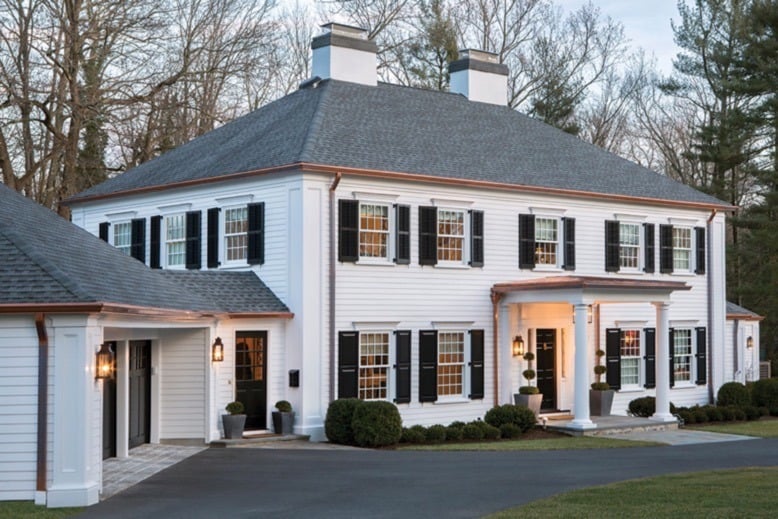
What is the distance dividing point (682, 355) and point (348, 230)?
11.8 m

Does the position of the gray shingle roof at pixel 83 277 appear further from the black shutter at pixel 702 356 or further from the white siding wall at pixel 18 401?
the black shutter at pixel 702 356

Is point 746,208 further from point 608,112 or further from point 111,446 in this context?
point 111,446

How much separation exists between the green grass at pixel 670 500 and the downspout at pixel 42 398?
19.4ft

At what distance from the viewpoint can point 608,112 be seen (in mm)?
53875

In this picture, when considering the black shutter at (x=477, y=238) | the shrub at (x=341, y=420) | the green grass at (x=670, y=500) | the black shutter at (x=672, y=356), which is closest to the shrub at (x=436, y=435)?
the shrub at (x=341, y=420)

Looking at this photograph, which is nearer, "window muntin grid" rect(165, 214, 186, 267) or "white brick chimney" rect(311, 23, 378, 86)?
"window muntin grid" rect(165, 214, 186, 267)

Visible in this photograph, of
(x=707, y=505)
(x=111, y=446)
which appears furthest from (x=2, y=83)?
(x=707, y=505)

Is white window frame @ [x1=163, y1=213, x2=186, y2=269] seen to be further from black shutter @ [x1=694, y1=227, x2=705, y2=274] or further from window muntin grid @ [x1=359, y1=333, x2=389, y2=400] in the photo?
black shutter @ [x1=694, y1=227, x2=705, y2=274]

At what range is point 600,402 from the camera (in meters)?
30.2

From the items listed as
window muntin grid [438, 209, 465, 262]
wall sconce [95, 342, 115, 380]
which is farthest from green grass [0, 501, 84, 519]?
window muntin grid [438, 209, 465, 262]

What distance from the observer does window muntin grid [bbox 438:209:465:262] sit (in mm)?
27781

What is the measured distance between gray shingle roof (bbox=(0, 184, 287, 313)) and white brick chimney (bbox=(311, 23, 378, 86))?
7.06 m

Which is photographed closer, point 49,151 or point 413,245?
point 413,245

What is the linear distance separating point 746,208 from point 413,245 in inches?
1048
